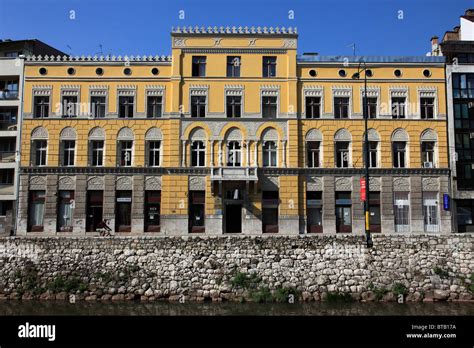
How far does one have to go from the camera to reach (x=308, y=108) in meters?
42.2

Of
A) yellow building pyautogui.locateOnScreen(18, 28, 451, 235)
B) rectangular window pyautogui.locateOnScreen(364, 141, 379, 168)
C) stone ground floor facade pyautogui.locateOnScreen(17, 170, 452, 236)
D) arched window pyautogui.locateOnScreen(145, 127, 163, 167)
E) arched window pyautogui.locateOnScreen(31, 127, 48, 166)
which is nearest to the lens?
stone ground floor facade pyautogui.locateOnScreen(17, 170, 452, 236)

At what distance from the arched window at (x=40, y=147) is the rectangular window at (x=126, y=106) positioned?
7105 mm

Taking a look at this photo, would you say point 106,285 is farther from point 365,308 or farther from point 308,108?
point 308,108

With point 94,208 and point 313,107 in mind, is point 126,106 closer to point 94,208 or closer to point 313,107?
point 94,208

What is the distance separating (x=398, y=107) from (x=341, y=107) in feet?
17.4

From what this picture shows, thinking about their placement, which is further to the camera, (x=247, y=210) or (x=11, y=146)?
(x=11, y=146)

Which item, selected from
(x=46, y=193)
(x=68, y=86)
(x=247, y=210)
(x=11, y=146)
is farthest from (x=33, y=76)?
(x=247, y=210)

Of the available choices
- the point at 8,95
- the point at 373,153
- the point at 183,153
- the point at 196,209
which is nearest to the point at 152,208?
the point at 196,209

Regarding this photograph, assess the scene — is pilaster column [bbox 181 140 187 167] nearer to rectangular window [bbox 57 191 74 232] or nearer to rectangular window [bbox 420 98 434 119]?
rectangular window [bbox 57 191 74 232]

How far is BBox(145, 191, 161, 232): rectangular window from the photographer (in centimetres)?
4109

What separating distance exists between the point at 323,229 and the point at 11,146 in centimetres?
3003

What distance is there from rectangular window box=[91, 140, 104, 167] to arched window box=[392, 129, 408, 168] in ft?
87.6

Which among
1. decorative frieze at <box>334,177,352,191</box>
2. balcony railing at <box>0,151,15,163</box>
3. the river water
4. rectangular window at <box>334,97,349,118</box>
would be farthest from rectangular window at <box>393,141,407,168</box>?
balcony railing at <box>0,151,15,163</box>

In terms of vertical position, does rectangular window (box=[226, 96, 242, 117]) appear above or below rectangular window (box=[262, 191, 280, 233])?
above
